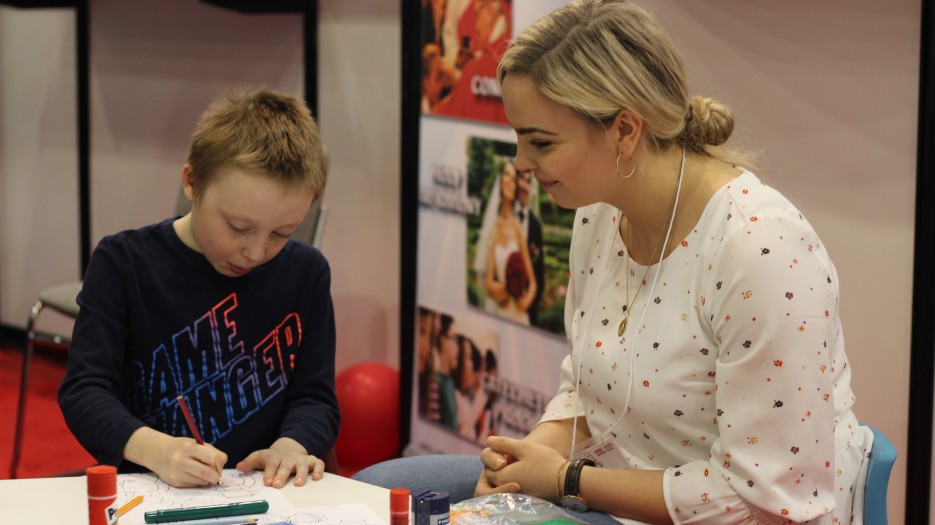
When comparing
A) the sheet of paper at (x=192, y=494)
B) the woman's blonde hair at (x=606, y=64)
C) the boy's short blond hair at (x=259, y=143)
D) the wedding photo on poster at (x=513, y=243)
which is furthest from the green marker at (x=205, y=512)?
the wedding photo on poster at (x=513, y=243)

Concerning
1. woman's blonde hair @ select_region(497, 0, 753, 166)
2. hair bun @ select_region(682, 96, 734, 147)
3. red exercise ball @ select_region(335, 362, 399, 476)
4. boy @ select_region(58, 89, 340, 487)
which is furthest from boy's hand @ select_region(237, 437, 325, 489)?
red exercise ball @ select_region(335, 362, 399, 476)

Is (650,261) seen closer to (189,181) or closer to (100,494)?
(189,181)

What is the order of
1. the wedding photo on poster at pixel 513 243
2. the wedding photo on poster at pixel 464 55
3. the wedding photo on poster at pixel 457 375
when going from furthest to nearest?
the wedding photo on poster at pixel 457 375, the wedding photo on poster at pixel 464 55, the wedding photo on poster at pixel 513 243

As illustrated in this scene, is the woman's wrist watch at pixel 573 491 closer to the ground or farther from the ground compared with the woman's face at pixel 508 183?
closer to the ground

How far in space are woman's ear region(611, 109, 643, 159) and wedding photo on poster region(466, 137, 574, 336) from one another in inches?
46.1

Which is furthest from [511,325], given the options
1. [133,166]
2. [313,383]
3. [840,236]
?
[133,166]

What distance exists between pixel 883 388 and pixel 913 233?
370mm

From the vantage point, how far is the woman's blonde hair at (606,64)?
→ 57.9 inches

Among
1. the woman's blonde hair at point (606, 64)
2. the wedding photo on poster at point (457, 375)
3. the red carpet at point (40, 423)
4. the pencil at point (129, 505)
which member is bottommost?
the red carpet at point (40, 423)

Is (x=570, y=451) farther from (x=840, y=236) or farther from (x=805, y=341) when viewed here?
(x=840, y=236)

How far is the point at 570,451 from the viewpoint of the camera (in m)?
1.71

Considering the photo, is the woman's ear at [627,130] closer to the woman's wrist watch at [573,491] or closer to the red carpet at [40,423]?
the woman's wrist watch at [573,491]

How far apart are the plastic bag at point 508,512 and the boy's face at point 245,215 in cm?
53

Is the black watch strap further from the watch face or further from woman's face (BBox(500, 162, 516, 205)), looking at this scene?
woman's face (BBox(500, 162, 516, 205))
